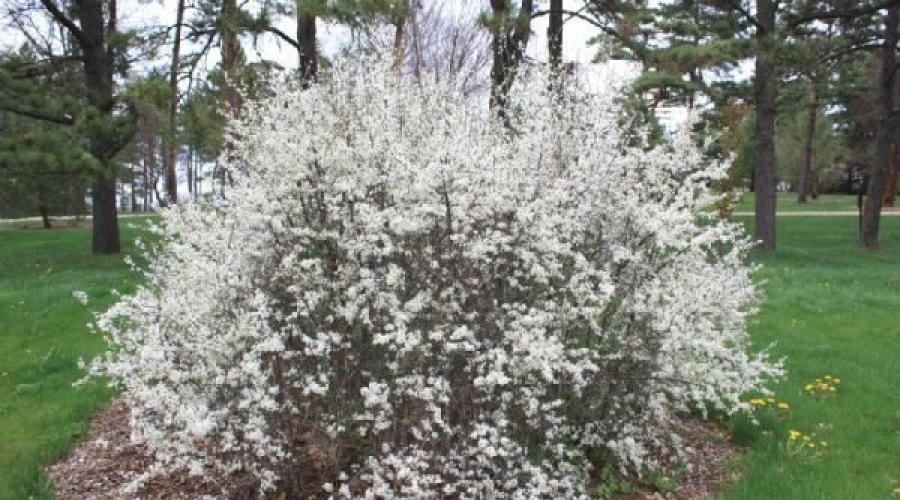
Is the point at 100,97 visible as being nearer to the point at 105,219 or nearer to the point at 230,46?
the point at 230,46

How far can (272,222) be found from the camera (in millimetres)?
3625

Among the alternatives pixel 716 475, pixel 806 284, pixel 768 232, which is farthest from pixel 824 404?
pixel 768 232

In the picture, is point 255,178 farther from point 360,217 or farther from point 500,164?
point 500,164

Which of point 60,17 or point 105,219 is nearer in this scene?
point 60,17

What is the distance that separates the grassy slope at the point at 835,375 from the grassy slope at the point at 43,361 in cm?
404

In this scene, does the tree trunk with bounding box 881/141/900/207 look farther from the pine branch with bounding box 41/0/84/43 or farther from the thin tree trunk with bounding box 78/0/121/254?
the pine branch with bounding box 41/0/84/43

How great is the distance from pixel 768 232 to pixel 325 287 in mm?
12757

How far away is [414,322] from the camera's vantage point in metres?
3.70

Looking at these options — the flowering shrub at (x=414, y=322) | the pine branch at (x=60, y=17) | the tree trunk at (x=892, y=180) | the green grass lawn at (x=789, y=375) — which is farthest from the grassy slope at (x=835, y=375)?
the tree trunk at (x=892, y=180)

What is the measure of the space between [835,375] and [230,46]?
1050cm

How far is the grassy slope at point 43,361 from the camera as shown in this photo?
4.54 metres

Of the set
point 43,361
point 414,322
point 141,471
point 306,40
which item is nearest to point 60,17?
point 306,40

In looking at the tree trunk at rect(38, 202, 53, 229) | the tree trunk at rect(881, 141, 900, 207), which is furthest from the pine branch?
the tree trunk at rect(881, 141, 900, 207)

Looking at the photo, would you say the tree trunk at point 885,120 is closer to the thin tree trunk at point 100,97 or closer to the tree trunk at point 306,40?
the tree trunk at point 306,40
